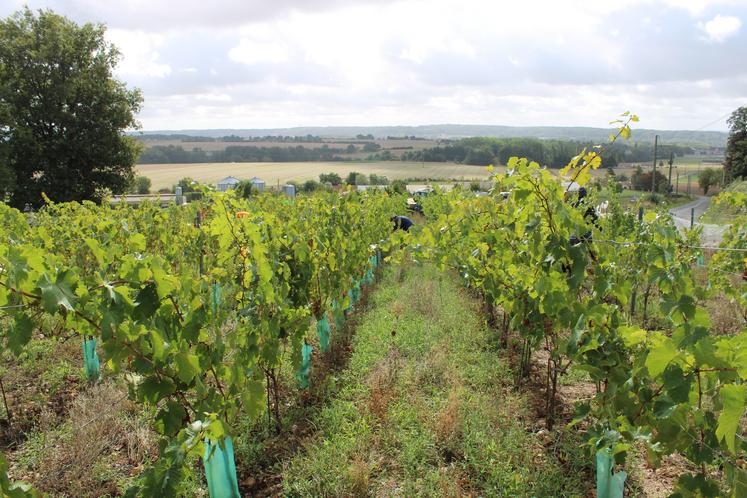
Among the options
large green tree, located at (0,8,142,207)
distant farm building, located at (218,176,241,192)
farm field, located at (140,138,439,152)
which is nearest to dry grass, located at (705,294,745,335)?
distant farm building, located at (218,176,241,192)

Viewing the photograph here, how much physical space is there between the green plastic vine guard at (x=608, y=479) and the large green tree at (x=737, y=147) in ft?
137

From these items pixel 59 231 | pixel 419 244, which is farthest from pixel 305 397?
pixel 59 231

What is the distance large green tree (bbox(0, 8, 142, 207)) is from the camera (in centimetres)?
2186

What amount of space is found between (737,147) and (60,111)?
144 feet

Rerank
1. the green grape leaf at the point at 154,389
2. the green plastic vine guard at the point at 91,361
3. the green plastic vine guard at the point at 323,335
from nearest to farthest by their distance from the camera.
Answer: the green grape leaf at the point at 154,389 < the green plastic vine guard at the point at 91,361 < the green plastic vine guard at the point at 323,335

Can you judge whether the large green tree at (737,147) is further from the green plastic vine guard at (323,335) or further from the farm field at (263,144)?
the farm field at (263,144)

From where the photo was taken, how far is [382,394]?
4070mm

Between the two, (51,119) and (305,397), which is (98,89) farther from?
(305,397)

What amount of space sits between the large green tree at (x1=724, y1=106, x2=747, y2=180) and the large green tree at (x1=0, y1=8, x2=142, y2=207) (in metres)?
39.4

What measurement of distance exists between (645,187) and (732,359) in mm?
47362

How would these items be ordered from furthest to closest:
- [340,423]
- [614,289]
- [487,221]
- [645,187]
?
[645,187]
[487,221]
[340,423]
[614,289]

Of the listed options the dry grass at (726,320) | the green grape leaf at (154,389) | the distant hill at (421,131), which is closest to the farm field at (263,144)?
the distant hill at (421,131)

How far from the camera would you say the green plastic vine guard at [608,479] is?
259cm

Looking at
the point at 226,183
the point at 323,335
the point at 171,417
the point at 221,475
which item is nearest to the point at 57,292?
the point at 171,417
